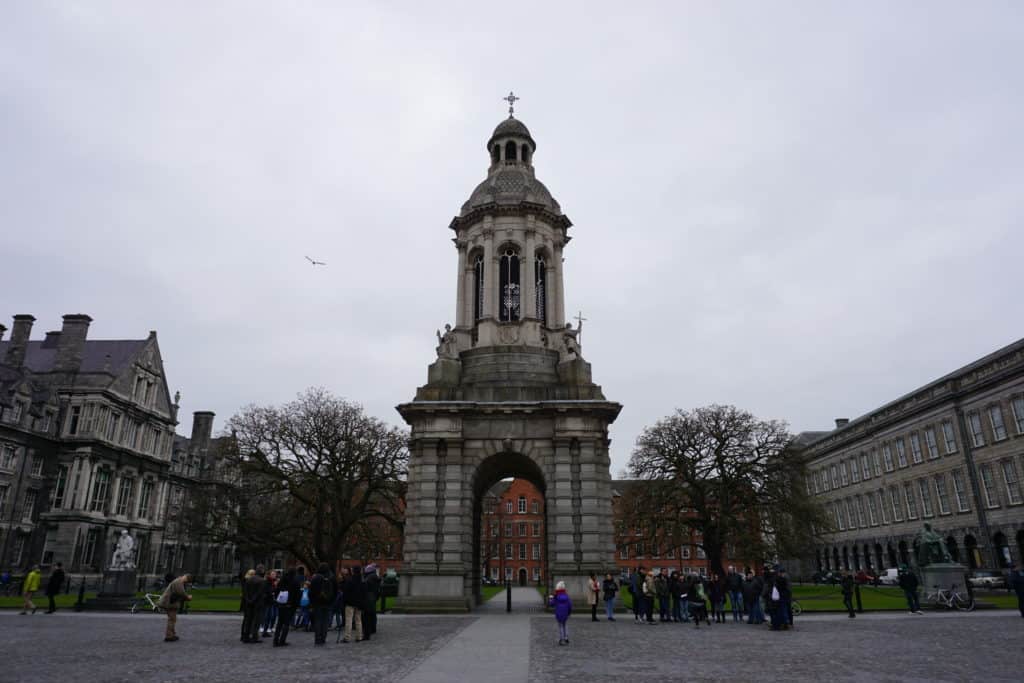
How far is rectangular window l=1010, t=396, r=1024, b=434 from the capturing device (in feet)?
149

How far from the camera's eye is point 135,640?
16531mm

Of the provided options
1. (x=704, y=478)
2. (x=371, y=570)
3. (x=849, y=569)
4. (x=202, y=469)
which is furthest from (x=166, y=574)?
(x=849, y=569)

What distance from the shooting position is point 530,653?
46.7 feet

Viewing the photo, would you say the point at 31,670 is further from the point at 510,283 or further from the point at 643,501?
the point at 643,501

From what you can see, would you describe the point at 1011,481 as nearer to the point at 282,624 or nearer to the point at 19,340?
the point at 282,624

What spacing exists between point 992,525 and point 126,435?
72.3 meters

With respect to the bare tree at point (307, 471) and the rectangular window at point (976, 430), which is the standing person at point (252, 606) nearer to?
the bare tree at point (307, 471)

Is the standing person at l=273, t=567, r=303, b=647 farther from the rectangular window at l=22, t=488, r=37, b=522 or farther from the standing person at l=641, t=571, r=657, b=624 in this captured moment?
the rectangular window at l=22, t=488, r=37, b=522

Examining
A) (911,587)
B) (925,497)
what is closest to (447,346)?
(911,587)

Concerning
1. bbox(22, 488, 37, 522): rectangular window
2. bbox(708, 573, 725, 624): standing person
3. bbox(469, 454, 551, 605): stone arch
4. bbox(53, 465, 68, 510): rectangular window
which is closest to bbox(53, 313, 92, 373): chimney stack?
bbox(53, 465, 68, 510): rectangular window

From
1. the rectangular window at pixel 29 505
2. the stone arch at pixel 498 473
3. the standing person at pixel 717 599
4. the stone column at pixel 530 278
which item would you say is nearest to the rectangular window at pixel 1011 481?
the standing person at pixel 717 599

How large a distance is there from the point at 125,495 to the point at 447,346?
149ft

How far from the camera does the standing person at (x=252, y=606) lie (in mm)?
16344

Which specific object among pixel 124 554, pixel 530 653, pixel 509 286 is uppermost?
pixel 509 286
